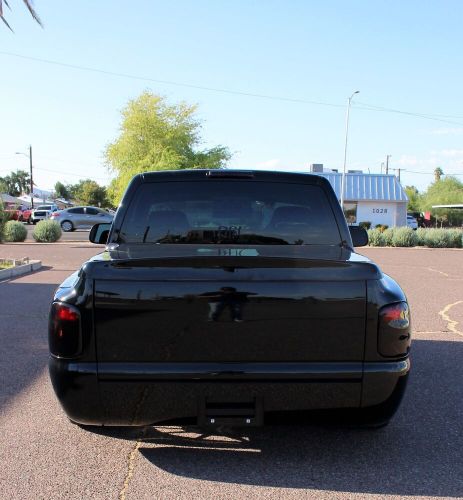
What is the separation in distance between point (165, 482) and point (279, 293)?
1306mm

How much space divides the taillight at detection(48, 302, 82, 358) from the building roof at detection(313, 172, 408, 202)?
38.9 metres

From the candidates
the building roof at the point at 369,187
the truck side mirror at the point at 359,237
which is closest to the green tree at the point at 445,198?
the building roof at the point at 369,187

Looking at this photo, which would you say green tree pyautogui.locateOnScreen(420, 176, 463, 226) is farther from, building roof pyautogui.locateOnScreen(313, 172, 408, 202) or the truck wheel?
the truck wheel

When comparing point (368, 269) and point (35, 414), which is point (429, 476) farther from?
point (35, 414)

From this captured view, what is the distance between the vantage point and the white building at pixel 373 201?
41.3 metres

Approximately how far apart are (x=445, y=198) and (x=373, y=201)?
42.1 meters

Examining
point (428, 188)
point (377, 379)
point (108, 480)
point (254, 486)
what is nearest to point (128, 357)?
point (108, 480)

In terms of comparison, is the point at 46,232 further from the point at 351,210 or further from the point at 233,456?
the point at 351,210

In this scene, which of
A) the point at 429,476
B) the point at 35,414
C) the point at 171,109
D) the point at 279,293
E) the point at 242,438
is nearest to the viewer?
the point at 279,293

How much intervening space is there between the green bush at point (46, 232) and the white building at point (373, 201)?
78.5 feet

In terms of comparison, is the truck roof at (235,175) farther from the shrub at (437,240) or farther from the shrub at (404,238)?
the shrub at (437,240)

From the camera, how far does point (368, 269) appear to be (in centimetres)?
296

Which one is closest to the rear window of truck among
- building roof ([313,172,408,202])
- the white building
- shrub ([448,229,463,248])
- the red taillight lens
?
the red taillight lens

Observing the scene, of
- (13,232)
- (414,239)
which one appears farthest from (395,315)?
(414,239)
